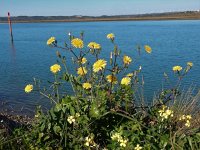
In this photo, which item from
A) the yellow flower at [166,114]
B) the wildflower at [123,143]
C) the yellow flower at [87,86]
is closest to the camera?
the wildflower at [123,143]

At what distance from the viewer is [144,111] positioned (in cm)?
375

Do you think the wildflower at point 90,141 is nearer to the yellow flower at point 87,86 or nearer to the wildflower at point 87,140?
the wildflower at point 87,140

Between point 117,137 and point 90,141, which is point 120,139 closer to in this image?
point 117,137

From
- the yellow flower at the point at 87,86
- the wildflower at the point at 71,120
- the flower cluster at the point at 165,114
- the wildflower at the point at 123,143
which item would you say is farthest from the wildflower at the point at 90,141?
the flower cluster at the point at 165,114

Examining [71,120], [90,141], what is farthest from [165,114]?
[71,120]

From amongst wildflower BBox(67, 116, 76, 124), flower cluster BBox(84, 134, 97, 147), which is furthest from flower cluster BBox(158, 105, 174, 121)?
wildflower BBox(67, 116, 76, 124)

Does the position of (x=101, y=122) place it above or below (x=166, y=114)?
below

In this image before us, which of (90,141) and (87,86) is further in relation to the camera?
(87,86)

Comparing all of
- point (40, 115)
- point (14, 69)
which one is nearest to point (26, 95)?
point (14, 69)

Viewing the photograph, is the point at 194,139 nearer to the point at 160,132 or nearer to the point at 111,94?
the point at 160,132

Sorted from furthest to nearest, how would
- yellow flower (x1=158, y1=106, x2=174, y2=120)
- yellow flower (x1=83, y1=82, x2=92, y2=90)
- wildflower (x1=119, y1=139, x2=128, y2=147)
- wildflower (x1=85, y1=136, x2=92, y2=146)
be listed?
yellow flower (x1=83, y1=82, x2=92, y2=90) < yellow flower (x1=158, y1=106, x2=174, y2=120) < wildflower (x1=85, y1=136, x2=92, y2=146) < wildflower (x1=119, y1=139, x2=128, y2=147)

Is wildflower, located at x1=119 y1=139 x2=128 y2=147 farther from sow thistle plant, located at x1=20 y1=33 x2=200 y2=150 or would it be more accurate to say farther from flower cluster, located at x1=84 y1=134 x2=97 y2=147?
flower cluster, located at x1=84 y1=134 x2=97 y2=147

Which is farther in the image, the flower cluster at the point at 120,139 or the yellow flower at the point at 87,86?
the yellow flower at the point at 87,86

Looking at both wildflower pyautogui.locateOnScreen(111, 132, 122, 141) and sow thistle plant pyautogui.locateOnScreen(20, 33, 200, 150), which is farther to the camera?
sow thistle plant pyautogui.locateOnScreen(20, 33, 200, 150)
